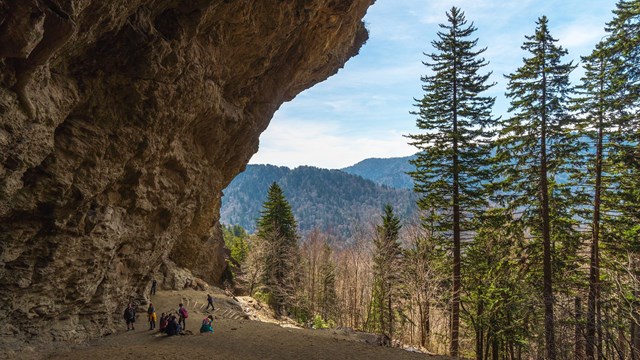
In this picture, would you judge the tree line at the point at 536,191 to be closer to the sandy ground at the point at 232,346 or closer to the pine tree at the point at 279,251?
the sandy ground at the point at 232,346

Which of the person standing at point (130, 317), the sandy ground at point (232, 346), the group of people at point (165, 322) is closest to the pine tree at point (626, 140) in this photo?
the sandy ground at point (232, 346)

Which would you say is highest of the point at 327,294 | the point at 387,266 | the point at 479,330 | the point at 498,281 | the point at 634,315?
the point at 498,281

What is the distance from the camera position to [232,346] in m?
15.9

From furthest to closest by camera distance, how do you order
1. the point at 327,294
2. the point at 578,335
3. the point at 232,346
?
the point at 327,294 < the point at 232,346 < the point at 578,335

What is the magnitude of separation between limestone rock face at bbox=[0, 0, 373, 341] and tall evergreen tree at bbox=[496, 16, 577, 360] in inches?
435

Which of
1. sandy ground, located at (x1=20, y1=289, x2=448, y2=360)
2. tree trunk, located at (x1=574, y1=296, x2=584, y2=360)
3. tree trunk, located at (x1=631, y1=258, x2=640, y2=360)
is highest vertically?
tree trunk, located at (x1=631, y1=258, x2=640, y2=360)

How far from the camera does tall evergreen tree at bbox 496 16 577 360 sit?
16328 millimetres

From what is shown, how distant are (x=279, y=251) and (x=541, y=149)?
2682cm

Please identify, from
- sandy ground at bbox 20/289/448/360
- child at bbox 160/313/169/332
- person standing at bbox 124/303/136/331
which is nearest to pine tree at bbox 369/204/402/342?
sandy ground at bbox 20/289/448/360

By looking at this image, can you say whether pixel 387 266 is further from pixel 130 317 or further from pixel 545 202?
pixel 130 317

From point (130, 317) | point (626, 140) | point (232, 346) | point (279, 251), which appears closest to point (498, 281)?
point (626, 140)

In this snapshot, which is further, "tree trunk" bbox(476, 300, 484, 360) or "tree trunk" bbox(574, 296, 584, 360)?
"tree trunk" bbox(476, 300, 484, 360)

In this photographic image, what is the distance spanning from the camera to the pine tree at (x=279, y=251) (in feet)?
120

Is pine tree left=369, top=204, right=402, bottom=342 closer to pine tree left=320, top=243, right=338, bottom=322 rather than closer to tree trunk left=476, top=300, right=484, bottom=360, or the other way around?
tree trunk left=476, top=300, right=484, bottom=360
